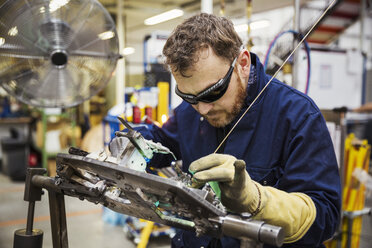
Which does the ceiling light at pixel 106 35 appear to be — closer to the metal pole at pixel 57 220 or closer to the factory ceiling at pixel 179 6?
the metal pole at pixel 57 220

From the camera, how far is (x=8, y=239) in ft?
10.4

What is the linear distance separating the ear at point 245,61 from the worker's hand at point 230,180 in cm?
42

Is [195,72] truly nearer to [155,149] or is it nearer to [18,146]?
[155,149]

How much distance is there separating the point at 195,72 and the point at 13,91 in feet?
3.34

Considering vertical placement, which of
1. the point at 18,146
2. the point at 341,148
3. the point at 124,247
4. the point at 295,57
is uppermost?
the point at 295,57

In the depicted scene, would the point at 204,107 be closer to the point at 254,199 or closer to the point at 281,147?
the point at 281,147

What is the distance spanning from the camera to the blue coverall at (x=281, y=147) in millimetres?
1013

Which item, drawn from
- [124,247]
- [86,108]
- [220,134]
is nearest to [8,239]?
[124,247]

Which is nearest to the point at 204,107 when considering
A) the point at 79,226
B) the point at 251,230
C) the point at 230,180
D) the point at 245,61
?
the point at 245,61

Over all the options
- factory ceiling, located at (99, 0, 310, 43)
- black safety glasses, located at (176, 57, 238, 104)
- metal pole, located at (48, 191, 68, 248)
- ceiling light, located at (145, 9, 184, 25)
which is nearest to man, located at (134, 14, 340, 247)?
black safety glasses, located at (176, 57, 238, 104)

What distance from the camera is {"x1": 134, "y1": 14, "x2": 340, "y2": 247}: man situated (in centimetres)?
86

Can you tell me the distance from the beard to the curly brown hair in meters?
0.13

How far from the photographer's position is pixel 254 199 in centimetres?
85

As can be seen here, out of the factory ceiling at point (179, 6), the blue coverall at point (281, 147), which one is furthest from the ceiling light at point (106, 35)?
the factory ceiling at point (179, 6)
